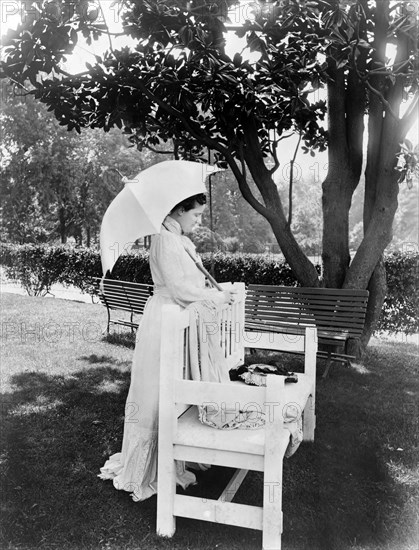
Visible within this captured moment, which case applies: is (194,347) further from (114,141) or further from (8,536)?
(114,141)

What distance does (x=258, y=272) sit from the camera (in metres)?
9.29

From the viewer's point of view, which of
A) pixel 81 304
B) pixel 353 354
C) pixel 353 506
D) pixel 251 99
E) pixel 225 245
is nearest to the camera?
pixel 353 506

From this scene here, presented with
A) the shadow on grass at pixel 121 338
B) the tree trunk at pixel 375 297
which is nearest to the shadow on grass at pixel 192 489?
the tree trunk at pixel 375 297

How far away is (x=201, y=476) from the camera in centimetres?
356

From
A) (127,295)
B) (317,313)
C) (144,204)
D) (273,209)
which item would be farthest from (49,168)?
(144,204)

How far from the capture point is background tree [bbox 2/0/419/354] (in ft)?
16.7

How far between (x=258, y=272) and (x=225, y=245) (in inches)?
1140

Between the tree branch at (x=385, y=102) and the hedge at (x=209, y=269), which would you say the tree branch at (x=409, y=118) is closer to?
the tree branch at (x=385, y=102)

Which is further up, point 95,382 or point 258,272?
point 258,272

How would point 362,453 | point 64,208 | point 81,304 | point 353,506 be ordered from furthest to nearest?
point 64,208 < point 81,304 < point 362,453 < point 353,506

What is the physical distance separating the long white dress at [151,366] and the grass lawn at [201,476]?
0.19 meters

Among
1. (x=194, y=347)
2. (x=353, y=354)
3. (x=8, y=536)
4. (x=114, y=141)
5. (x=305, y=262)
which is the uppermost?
(x=114, y=141)

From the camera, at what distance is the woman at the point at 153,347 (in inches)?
124

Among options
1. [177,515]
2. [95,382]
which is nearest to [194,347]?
[177,515]
